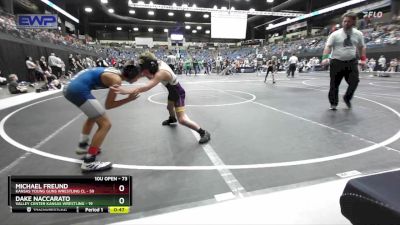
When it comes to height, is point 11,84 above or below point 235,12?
below

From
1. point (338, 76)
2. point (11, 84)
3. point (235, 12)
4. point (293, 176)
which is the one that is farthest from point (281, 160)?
point (235, 12)

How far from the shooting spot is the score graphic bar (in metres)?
1.98

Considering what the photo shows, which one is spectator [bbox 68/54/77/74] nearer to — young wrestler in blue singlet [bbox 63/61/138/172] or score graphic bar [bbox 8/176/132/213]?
young wrestler in blue singlet [bbox 63/61/138/172]

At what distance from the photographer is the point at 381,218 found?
1.22 meters

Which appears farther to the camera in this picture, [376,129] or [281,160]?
[376,129]

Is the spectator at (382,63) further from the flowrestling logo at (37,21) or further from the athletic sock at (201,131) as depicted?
the flowrestling logo at (37,21)

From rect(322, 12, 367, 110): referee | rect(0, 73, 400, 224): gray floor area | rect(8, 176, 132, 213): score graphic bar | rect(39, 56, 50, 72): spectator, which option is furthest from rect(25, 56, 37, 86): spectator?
rect(322, 12, 367, 110): referee


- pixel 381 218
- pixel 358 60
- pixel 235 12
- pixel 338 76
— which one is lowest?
pixel 381 218

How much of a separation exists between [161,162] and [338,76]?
441cm

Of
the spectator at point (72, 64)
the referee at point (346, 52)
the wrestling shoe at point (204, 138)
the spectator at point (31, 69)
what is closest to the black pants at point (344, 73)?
the referee at point (346, 52)

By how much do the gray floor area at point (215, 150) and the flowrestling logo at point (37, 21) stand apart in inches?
364

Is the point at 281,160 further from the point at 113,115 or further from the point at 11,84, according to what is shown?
the point at 11,84

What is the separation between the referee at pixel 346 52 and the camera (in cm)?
533

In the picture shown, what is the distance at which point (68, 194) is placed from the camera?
199 cm
